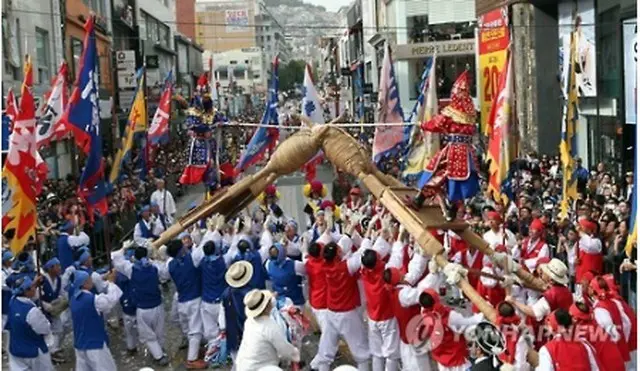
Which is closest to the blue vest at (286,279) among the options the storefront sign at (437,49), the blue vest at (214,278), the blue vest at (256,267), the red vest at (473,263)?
the blue vest at (256,267)

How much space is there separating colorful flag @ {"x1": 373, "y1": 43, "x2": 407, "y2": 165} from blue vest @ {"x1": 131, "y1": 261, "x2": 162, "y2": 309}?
625 centimetres

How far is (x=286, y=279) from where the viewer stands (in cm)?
1014

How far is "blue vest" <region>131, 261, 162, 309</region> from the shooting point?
416 inches

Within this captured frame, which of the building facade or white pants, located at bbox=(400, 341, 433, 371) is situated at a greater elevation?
the building facade

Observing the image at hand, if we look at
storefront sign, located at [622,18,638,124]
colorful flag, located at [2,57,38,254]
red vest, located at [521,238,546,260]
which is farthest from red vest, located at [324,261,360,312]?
storefront sign, located at [622,18,638,124]

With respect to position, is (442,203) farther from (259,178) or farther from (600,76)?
(600,76)

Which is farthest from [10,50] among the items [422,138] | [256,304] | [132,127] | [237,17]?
[237,17]

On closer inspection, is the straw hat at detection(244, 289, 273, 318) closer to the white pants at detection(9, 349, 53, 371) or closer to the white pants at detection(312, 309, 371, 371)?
the white pants at detection(312, 309, 371, 371)

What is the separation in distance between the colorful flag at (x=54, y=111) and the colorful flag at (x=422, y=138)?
20.3ft

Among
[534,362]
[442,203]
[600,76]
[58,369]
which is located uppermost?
[600,76]

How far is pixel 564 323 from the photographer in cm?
646

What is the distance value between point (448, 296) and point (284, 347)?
5.25 metres

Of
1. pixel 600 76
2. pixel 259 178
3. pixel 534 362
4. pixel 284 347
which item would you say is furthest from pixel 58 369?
pixel 600 76

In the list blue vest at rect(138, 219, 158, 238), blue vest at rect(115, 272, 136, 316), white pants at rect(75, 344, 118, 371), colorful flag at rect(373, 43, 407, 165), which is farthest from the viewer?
colorful flag at rect(373, 43, 407, 165)
